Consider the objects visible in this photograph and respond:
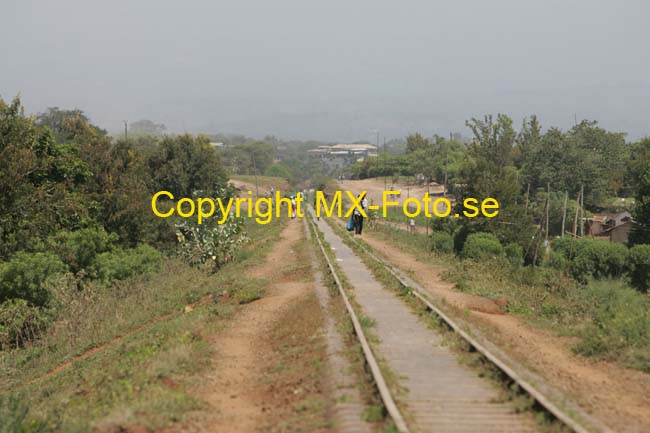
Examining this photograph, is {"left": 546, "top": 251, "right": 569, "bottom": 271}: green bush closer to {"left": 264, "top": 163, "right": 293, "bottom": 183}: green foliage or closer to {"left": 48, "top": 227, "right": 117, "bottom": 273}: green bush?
{"left": 48, "top": 227, "right": 117, "bottom": 273}: green bush

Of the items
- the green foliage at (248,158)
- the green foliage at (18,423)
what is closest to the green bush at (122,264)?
the green foliage at (18,423)

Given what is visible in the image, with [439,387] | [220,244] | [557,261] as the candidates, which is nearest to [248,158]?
[557,261]

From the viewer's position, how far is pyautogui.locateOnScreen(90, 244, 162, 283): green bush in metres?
30.3

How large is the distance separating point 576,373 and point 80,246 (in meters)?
25.0

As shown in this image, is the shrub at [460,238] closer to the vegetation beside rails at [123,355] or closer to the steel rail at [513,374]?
the vegetation beside rails at [123,355]

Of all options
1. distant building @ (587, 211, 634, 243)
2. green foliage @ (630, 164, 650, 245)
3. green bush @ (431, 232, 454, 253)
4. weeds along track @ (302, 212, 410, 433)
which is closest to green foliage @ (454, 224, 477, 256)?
green bush @ (431, 232, 454, 253)

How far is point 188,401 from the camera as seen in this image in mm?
8336

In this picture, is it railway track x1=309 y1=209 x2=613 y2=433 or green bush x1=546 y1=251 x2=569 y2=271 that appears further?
green bush x1=546 y1=251 x2=569 y2=271

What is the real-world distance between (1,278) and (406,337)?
16673 millimetres

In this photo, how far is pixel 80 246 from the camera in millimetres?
30125

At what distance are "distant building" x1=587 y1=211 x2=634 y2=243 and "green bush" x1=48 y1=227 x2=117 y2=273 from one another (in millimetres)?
36878

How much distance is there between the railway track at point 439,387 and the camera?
23.4 ft

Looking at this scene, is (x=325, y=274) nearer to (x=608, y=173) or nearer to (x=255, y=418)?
(x=255, y=418)

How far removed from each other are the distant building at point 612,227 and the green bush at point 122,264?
34.4 m
